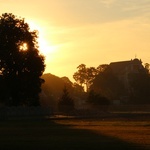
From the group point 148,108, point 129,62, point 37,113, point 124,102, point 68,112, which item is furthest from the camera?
point 129,62

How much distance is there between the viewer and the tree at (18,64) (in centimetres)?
9762

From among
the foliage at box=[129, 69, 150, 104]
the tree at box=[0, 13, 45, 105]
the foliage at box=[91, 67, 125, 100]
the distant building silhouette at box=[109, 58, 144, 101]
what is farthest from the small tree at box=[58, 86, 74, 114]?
the distant building silhouette at box=[109, 58, 144, 101]

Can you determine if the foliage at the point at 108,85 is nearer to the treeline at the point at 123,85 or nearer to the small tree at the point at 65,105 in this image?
the treeline at the point at 123,85

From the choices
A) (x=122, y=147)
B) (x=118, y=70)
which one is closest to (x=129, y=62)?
(x=118, y=70)

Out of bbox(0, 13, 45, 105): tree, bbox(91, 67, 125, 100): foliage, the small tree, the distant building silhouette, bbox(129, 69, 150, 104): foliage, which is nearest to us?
bbox(0, 13, 45, 105): tree

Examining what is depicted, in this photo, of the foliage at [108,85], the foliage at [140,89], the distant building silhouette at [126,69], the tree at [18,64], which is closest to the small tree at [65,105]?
the tree at [18,64]

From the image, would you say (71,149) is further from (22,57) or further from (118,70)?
(118,70)

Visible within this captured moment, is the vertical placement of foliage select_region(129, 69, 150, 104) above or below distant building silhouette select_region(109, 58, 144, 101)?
below

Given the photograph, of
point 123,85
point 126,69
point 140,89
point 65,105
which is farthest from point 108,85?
point 65,105

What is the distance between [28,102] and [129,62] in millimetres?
88791

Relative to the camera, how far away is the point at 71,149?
90.1 feet

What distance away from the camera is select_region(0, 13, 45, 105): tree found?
97625mm

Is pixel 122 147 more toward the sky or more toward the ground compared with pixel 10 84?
more toward the ground

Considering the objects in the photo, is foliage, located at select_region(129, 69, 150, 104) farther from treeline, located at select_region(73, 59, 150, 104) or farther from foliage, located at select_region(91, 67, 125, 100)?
foliage, located at select_region(91, 67, 125, 100)
